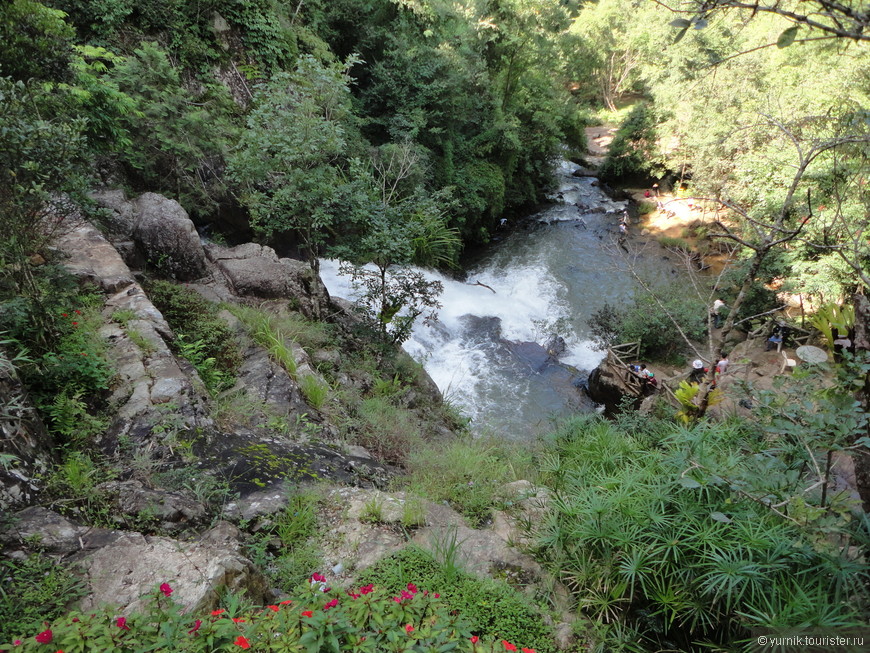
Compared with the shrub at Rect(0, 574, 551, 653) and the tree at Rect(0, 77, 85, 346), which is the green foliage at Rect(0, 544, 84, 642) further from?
the tree at Rect(0, 77, 85, 346)

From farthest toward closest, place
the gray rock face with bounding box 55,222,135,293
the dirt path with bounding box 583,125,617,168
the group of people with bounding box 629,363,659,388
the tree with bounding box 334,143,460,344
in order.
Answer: the dirt path with bounding box 583,125,617,168 < the group of people with bounding box 629,363,659,388 < the tree with bounding box 334,143,460,344 < the gray rock face with bounding box 55,222,135,293

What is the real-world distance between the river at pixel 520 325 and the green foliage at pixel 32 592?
613 cm

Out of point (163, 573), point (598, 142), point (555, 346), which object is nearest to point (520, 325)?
point (555, 346)

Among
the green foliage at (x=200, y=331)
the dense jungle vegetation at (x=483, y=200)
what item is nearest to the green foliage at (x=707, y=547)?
the dense jungle vegetation at (x=483, y=200)

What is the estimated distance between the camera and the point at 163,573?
8.94 ft

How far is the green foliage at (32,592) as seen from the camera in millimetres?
2213

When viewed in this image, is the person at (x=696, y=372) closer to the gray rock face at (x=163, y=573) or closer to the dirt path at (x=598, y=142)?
the gray rock face at (x=163, y=573)

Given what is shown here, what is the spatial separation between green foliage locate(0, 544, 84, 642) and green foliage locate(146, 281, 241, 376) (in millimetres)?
2804

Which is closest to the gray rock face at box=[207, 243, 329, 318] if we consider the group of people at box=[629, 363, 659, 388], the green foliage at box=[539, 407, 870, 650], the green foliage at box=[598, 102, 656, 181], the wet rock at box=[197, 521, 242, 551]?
A: the wet rock at box=[197, 521, 242, 551]

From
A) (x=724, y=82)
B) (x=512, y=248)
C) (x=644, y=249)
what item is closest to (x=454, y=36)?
(x=512, y=248)

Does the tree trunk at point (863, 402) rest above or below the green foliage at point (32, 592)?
above

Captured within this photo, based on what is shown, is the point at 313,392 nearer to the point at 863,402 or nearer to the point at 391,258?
the point at 391,258

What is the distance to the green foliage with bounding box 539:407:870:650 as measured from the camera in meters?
2.58

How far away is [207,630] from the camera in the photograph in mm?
2031
